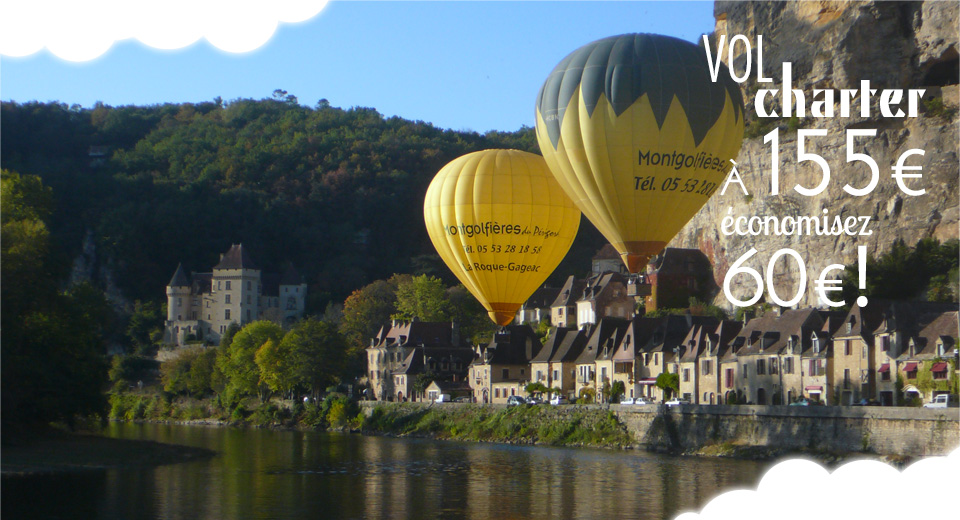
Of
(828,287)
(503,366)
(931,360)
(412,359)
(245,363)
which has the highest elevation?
(828,287)

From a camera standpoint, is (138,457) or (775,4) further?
(775,4)

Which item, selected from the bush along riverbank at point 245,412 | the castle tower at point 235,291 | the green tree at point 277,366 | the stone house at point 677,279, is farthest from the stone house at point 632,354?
the castle tower at point 235,291

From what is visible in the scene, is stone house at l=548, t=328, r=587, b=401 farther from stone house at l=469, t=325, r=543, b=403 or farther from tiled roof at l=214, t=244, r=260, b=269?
tiled roof at l=214, t=244, r=260, b=269

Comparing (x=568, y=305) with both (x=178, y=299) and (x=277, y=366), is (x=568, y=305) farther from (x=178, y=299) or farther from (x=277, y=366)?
(x=178, y=299)

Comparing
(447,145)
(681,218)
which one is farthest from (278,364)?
(447,145)

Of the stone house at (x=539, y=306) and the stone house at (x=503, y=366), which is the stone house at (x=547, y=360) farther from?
the stone house at (x=539, y=306)

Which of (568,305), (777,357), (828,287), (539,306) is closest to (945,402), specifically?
(777,357)

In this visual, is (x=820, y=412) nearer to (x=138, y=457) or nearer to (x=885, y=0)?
(x=138, y=457)
